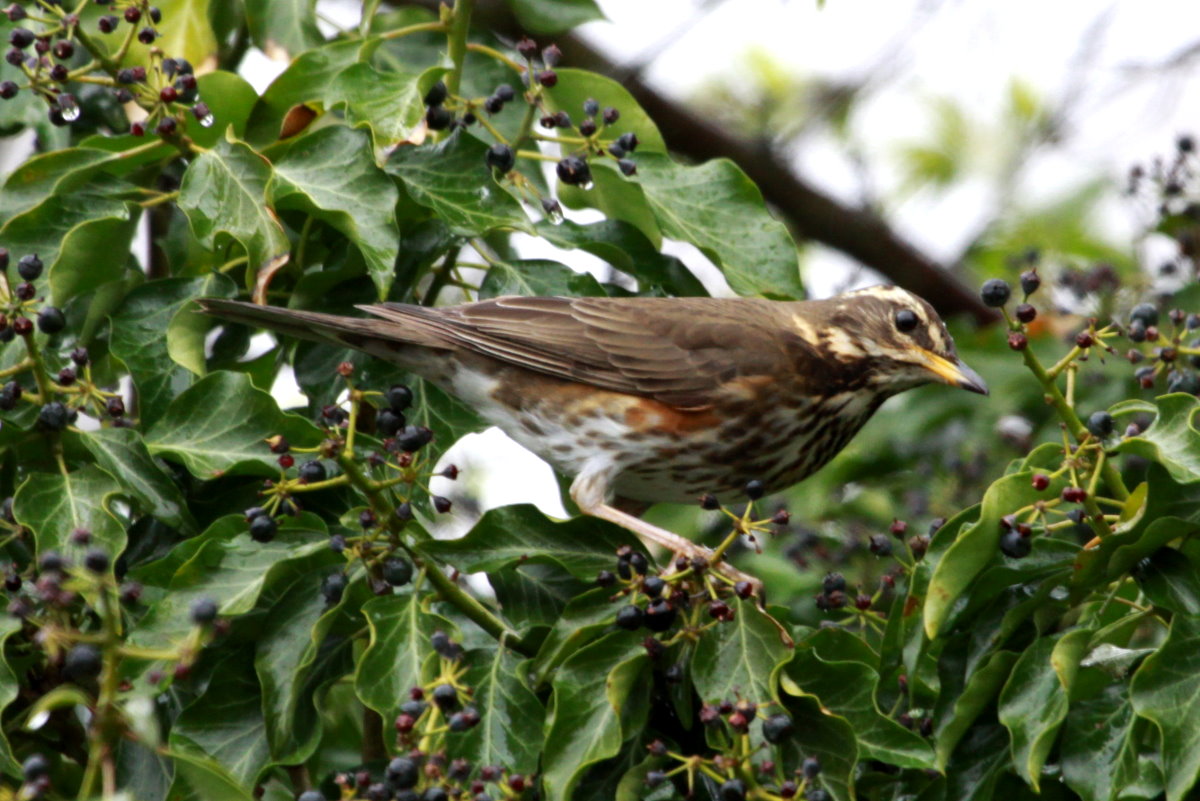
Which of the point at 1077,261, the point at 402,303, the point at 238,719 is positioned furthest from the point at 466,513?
the point at 1077,261

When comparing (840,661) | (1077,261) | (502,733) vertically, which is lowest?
(1077,261)

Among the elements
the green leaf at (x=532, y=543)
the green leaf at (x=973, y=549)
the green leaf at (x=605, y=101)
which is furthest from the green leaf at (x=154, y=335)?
the green leaf at (x=973, y=549)

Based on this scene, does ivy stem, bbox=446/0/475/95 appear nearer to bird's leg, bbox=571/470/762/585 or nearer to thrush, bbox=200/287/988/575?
thrush, bbox=200/287/988/575

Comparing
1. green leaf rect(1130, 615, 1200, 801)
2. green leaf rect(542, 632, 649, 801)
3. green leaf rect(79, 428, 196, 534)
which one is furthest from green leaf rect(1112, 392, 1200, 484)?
green leaf rect(79, 428, 196, 534)

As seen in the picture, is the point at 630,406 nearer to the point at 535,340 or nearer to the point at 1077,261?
the point at 535,340

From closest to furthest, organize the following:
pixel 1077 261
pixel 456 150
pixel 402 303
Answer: pixel 456 150
pixel 402 303
pixel 1077 261

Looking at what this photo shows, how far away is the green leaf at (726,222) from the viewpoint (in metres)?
4.90

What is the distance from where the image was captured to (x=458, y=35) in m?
4.95

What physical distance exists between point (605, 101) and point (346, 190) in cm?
108

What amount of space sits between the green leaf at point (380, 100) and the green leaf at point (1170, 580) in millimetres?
2344

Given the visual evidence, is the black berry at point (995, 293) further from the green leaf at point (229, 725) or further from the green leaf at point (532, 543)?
the green leaf at point (229, 725)

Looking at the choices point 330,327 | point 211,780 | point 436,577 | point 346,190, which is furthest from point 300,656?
point 346,190

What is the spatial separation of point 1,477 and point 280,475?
0.81m

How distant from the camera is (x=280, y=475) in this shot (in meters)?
4.21
